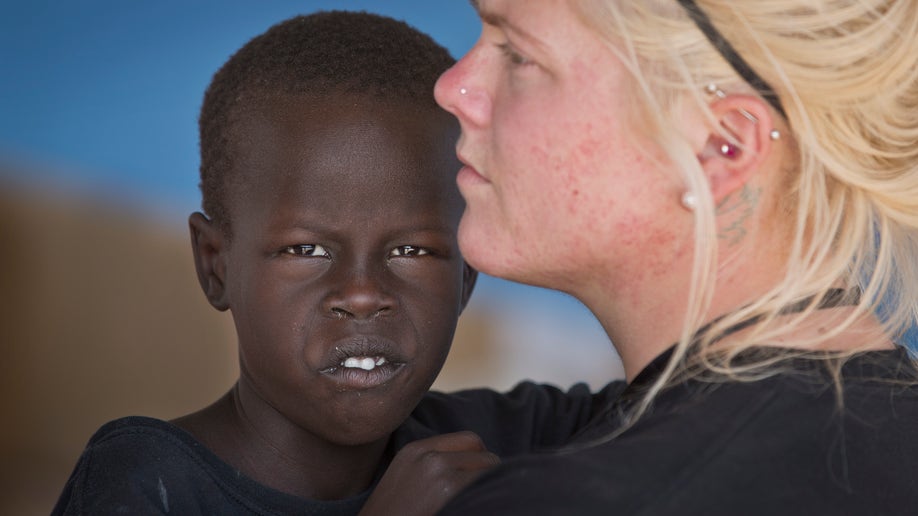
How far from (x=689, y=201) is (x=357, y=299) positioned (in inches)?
26.9

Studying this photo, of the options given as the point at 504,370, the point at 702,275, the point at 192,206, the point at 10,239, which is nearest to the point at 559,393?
the point at 702,275

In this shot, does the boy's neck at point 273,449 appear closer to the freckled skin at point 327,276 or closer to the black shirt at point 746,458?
the freckled skin at point 327,276

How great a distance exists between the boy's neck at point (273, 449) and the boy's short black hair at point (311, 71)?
1.12 feet

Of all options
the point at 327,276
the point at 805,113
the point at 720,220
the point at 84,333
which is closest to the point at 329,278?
the point at 327,276

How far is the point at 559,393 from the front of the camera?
2371 mm

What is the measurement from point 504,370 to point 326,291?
4.03 metres

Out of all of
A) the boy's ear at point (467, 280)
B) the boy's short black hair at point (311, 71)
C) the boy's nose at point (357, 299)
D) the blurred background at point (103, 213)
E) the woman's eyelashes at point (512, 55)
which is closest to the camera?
the woman's eyelashes at point (512, 55)

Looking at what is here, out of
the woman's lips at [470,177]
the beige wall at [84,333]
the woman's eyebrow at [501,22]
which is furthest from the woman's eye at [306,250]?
the beige wall at [84,333]

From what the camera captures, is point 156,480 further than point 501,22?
Yes

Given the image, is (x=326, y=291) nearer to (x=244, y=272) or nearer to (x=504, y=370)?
(x=244, y=272)

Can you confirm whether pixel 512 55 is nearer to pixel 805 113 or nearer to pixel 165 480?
pixel 805 113

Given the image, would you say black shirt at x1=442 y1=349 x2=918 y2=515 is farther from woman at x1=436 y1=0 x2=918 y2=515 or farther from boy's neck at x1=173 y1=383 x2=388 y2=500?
boy's neck at x1=173 y1=383 x2=388 y2=500

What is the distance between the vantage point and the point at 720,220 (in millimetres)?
1377

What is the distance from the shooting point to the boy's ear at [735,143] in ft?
4.32
